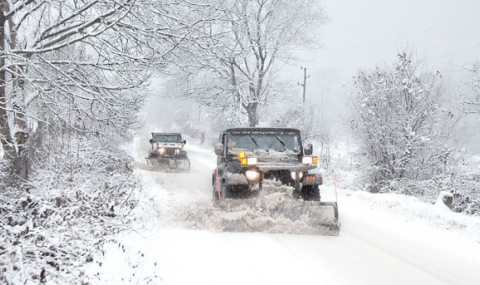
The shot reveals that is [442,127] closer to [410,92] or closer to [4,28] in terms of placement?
[410,92]

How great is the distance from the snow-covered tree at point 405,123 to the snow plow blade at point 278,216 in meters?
6.47

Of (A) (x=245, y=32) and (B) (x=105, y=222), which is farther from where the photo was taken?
(A) (x=245, y=32)

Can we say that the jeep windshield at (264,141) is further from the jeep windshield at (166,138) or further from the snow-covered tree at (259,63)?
the snow-covered tree at (259,63)

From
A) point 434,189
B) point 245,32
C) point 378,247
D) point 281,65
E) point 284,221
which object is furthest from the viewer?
point 281,65

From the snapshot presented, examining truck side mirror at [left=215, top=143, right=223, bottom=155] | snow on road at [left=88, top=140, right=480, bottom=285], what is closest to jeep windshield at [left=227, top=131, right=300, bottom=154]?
truck side mirror at [left=215, top=143, right=223, bottom=155]

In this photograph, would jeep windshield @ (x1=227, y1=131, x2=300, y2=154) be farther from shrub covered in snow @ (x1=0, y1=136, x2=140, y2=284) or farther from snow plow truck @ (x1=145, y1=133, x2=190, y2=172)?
snow plow truck @ (x1=145, y1=133, x2=190, y2=172)

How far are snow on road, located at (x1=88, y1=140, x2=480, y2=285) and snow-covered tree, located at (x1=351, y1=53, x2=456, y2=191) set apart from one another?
174 inches

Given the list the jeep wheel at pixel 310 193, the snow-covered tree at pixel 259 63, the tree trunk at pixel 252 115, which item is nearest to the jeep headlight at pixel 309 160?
the jeep wheel at pixel 310 193

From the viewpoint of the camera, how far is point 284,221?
270 inches

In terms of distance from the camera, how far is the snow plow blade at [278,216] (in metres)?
6.83

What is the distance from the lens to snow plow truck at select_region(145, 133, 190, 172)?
17.4 metres

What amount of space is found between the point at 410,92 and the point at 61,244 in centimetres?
1128

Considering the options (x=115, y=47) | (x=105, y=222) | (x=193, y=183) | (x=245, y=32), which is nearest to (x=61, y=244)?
(x=105, y=222)

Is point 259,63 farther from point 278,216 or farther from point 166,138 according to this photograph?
point 278,216
